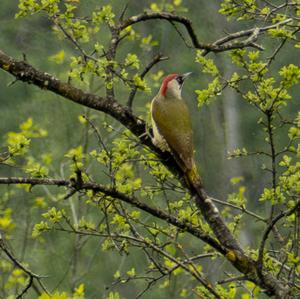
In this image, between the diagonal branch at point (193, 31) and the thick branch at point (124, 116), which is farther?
the diagonal branch at point (193, 31)

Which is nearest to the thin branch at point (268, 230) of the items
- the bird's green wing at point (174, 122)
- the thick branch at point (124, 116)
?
the thick branch at point (124, 116)

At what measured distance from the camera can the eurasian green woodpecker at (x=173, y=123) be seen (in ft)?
18.2

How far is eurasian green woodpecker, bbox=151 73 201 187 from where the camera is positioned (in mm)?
5543

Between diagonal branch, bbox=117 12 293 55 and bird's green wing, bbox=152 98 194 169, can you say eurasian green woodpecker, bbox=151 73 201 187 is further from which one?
diagonal branch, bbox=117 12 293 55

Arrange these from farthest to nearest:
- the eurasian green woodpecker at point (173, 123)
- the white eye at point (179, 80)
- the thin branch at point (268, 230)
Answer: the white eye at point (179, 80)
the eurasian green woodpecker at point (173, 123)
the thin branch at point (268, 230)

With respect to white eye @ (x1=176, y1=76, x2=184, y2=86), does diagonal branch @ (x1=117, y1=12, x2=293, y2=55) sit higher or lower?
lower

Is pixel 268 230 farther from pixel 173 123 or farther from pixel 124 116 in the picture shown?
pixel 173 123

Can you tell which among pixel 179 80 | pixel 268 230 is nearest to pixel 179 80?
pixel 179 80

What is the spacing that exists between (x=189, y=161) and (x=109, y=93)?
880mm

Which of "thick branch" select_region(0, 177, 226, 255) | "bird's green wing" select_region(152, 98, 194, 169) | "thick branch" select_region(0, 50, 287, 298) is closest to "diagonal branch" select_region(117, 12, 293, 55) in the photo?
"thick branch" select_region(0, 50, 287, 298)

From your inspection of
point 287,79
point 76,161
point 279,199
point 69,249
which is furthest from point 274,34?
point 69,249

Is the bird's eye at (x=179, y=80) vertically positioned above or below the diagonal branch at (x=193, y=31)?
above

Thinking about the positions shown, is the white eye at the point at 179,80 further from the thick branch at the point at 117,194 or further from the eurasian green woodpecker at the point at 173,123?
the thick branch at the point at 117,194

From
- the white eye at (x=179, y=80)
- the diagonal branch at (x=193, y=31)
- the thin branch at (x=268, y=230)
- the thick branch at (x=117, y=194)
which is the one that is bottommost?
the thin branch at (x=268, y=230)
